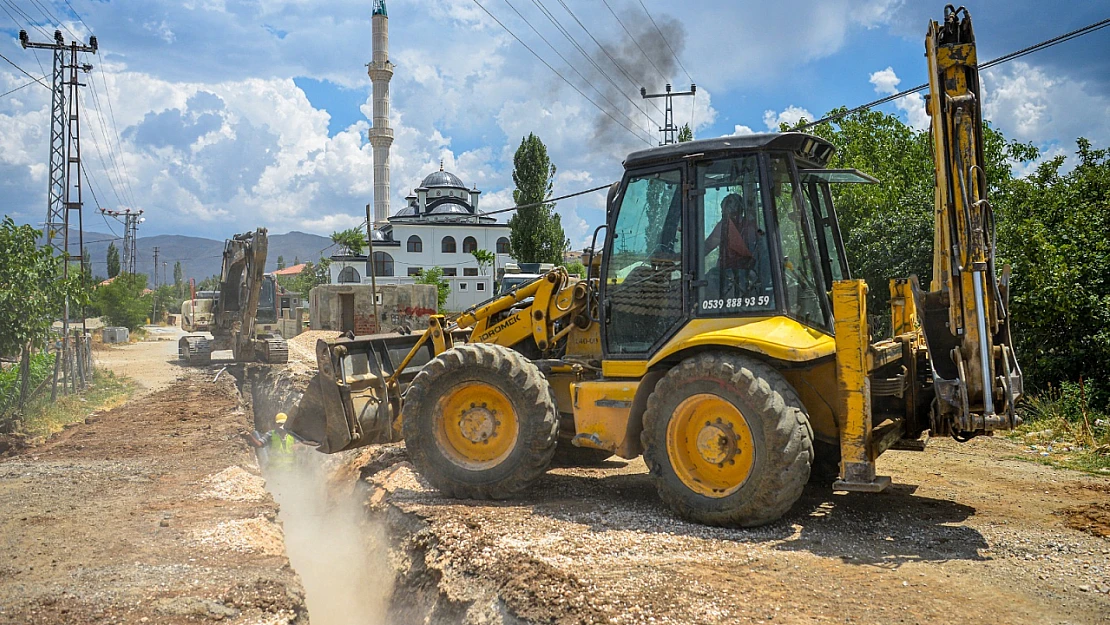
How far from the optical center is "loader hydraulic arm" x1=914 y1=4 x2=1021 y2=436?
5.34 metres

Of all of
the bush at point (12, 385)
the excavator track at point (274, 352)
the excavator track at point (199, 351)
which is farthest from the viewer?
the excavator track at point (199, 351)

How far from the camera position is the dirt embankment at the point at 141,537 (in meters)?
4.95

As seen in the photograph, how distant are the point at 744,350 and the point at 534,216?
1820 inches

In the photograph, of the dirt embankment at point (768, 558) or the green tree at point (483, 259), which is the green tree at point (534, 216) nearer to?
the green tree at point (483, 259)

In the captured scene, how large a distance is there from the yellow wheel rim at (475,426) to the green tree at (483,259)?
53079 millimetres

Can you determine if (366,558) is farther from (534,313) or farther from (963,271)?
(963,271)

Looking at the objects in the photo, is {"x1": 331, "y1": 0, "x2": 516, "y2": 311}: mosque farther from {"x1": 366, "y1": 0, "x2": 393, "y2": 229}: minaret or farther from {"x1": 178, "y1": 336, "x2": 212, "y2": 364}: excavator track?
{"x1": 178, "y1": 336, "x2": 212, "y2": 364}: excavator track

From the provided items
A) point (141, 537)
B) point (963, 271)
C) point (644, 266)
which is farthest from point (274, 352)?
point (963, 271)

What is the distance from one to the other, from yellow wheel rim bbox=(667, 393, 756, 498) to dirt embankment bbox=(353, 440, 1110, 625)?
33 cm

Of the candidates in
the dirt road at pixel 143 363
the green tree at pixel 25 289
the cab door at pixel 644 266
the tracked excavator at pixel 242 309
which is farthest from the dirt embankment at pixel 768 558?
the tracked excavator at pixel 242 309

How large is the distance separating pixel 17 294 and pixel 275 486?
15.6 feet

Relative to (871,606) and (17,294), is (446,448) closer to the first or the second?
(871,606)

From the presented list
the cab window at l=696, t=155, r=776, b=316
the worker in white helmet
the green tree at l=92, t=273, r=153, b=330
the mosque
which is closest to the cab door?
the cab window at l=696, t=155, r=776, b=316

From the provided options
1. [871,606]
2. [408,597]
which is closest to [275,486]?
[408,597]
